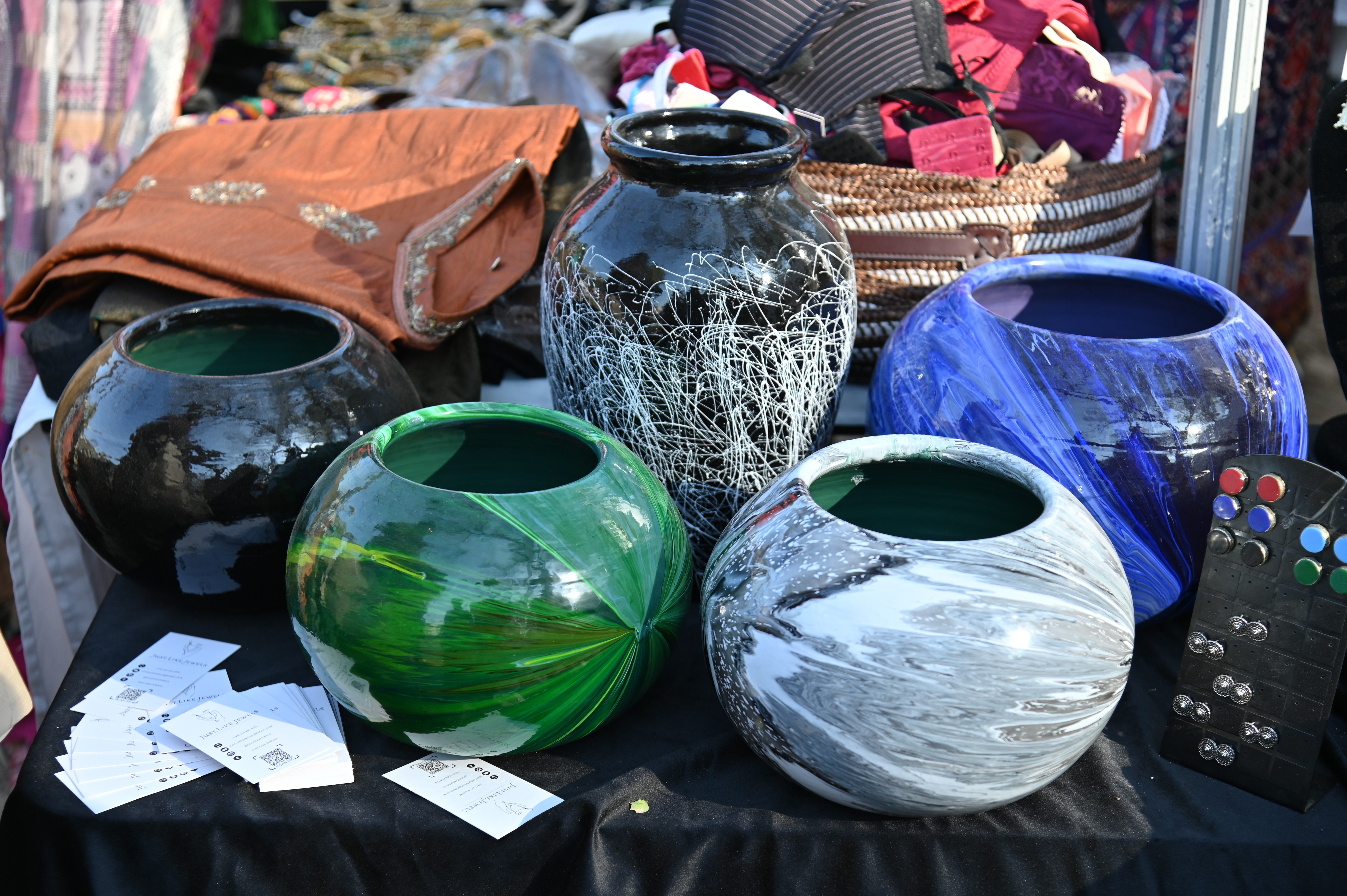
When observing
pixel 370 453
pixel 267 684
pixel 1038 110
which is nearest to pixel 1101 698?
pixel 370 453

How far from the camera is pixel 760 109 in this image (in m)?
1.19

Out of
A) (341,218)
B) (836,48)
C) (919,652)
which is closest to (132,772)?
(919,652)

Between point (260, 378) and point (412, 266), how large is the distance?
419 millimetres

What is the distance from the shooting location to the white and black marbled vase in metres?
0.63

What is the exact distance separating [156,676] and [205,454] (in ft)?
0.61

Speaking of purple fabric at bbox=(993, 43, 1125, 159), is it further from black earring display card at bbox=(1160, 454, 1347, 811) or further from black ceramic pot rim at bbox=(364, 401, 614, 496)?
black ceramic pot rim at bbox=(364, 401, 614, 496)

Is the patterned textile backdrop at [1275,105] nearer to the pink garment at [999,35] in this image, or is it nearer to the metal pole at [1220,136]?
the pink garment at [999,35]

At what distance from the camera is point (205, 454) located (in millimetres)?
848

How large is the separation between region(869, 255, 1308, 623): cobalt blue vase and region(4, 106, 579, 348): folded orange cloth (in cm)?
60

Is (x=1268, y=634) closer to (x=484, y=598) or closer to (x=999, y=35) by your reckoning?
(x=484, y=598)

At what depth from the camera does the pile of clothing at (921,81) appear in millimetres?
1197

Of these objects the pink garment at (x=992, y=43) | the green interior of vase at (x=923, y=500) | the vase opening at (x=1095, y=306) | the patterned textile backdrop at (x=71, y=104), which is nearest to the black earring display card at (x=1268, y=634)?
the green interior of vase at (x=923, y=500)

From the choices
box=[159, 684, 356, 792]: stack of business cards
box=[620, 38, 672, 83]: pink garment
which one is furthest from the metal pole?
box=[159, 684, 356, 792]: stack of business cards

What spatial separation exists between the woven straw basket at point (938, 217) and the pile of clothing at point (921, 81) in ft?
0.12
